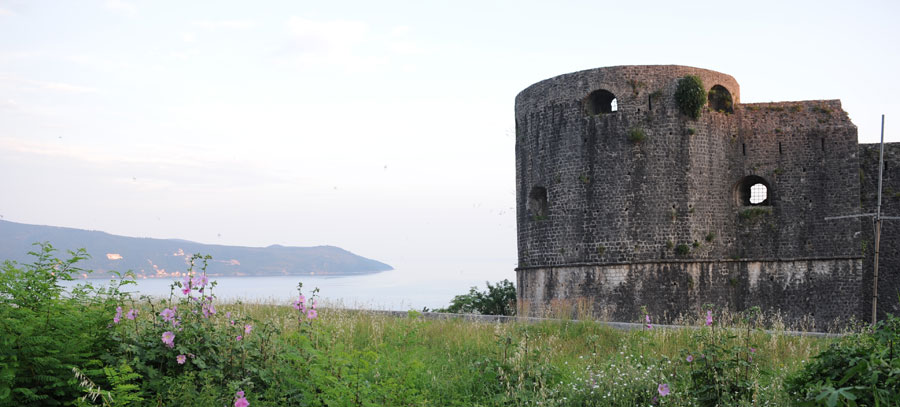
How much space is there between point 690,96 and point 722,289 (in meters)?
5.62

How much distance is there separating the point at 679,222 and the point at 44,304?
706 inches

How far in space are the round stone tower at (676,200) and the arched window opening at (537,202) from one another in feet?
1.86

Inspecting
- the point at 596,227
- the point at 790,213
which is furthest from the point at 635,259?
the point at 790,213

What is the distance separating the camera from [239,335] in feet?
25.1

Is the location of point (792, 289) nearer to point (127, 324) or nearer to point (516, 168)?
point (516, 168)

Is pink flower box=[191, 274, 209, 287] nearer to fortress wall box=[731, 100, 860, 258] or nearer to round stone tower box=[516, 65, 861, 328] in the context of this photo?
round stone tower box=[516, 65, 861, 328]

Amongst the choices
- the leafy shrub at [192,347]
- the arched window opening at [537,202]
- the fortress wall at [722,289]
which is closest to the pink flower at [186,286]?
the leafy shrub at [192,347]

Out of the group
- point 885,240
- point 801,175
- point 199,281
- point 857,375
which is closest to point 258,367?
point 199,281

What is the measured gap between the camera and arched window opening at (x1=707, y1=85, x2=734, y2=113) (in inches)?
919

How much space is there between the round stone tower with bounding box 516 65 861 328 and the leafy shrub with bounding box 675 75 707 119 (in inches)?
6.1

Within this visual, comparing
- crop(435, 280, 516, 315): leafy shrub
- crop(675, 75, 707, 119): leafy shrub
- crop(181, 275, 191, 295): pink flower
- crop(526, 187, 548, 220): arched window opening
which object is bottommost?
crop(435, 280, 516, 315): leafy shrub

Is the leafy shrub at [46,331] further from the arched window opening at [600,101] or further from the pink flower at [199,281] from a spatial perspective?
the arched window opening at [600,101]

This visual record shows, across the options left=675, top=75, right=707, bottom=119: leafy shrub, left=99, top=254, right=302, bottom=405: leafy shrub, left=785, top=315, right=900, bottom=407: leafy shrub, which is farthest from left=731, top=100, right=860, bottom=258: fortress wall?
left=99, top=254, right=302, bottom=405: leafy shrub

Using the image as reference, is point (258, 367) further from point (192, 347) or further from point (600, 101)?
point (600, 101)
